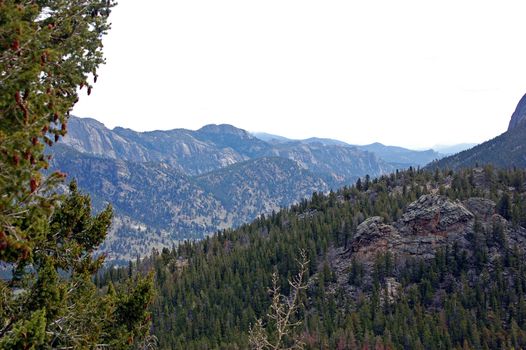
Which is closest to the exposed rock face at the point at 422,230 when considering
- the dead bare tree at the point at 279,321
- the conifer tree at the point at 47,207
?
the dead bare tree at the point at 279,321

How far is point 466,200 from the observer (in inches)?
6344

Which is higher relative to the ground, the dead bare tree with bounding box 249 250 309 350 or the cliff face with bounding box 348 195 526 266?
the dead bare tree with bounding box 249 250 309 350

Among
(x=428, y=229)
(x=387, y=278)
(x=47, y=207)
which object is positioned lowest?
(x=387, y=278)

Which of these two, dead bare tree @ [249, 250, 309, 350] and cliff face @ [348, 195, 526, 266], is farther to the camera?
cliff face @ [348, 195, 526, 266]

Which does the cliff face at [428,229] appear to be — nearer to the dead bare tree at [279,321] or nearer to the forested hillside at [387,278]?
the forested hillside at [387,278]

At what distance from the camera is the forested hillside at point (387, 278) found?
115750 mm

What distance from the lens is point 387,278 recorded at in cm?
14350

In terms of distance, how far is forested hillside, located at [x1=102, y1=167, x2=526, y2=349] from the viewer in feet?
380

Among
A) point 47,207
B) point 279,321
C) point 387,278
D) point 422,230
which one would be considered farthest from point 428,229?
point 47,207

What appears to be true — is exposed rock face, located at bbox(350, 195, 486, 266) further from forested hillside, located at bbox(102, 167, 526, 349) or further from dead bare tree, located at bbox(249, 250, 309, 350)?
dead bare tree, located at bbox(249, 250, 309, 350)

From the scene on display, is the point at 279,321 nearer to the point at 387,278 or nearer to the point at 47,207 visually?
the point at 47,207

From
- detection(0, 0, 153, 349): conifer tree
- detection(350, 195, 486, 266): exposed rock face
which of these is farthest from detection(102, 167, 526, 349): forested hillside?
detection(0, 0, 153, 349): conifer tree

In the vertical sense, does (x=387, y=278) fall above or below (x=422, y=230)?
below

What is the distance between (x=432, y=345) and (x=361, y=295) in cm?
3181
